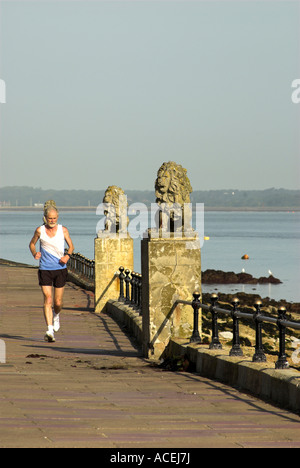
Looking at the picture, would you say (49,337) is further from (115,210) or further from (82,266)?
(82,266)

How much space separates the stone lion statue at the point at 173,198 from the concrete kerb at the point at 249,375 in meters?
1.61

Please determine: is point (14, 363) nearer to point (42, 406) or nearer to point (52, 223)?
point (52, 223)

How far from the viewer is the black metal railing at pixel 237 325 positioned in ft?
27.0

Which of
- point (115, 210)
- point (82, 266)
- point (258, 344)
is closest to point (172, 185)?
point (258, 344)

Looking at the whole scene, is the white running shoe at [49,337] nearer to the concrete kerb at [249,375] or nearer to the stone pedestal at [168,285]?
the stone pedestal at [168,285]

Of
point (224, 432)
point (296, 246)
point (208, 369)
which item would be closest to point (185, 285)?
point (208, 369)

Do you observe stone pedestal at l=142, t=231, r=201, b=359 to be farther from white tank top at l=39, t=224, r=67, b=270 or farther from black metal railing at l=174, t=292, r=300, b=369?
white tank top at l=39, t=224, r=67, b=270

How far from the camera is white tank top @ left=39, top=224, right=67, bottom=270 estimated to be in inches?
501

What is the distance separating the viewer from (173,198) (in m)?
11.8

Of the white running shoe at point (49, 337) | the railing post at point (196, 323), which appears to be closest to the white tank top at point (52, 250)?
the white running shoe at point (49, 337)

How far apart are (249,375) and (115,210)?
38.2 feet

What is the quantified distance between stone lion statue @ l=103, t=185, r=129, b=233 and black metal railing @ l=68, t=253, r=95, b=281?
397cm
